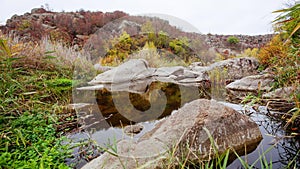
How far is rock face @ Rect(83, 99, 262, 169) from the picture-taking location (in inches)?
40.1

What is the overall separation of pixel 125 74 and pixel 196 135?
345cm

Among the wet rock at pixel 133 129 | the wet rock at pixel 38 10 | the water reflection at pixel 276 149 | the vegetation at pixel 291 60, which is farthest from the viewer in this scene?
the wet rock at pixel 38 10

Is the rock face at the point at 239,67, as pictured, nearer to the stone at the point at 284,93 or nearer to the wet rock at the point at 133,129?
the stone at the point at 284,93

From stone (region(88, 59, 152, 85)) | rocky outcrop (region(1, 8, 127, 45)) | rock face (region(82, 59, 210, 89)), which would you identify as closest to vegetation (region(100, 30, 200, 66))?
rock face (region(82, 59, 210, 89))

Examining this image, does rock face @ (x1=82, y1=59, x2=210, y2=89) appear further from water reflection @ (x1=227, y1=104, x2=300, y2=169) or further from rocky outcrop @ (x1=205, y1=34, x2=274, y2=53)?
rocky outcrop @ (x1=205, y1=34, x2=274, y2=53)

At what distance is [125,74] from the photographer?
14.6ft

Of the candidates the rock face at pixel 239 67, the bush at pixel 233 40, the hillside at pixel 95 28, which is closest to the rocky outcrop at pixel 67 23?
the hillside at pixel 95 28

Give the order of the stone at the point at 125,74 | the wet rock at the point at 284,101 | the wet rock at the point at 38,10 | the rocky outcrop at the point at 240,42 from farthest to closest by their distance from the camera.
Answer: the rocky outcrop at the point at 240,42
the wet rock at the point at 38,10
the stone at the point at 125,74
the wet rock at the point at 284,101

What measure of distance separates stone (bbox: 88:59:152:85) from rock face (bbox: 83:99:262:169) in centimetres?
307

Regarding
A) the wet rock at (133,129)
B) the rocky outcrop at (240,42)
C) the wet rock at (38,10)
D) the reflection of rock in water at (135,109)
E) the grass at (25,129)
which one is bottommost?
the wet rock at (133,129)

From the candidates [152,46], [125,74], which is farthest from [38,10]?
[125,74]

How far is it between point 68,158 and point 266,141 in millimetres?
1310

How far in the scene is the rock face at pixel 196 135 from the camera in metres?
1.02

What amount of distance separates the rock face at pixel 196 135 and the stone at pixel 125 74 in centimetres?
307
